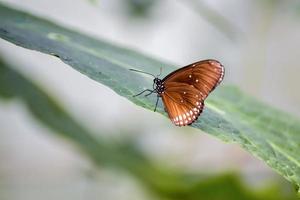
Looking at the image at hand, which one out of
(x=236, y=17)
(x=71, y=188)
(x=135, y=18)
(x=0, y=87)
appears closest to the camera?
(x=0, y=87)

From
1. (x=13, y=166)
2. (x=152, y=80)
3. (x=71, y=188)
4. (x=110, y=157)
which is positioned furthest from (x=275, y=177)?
(x=13, y=166)

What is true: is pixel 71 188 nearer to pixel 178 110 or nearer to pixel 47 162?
pixel 47 162

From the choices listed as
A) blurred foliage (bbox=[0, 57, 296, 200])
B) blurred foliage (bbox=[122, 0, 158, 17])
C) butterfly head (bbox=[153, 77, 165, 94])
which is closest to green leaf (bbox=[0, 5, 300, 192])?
butterfly head (bbox=[153, 77, 165, 94])

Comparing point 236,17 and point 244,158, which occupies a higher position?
point 236,17

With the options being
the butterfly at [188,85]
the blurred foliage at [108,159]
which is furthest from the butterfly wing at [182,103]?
the blurred foliage at [108,159]

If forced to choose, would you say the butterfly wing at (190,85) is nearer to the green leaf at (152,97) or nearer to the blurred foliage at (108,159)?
the green leaf at (152,97)

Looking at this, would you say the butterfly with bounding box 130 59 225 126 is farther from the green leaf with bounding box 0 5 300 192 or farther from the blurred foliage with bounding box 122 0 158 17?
the blurred foliage with bounding box 122 0 158 17

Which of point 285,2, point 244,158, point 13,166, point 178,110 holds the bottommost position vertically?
point 13,166
